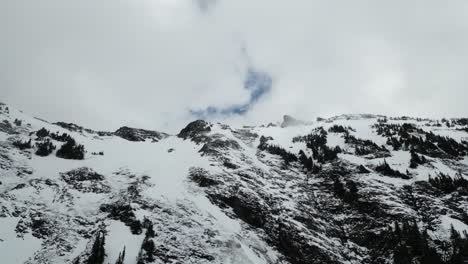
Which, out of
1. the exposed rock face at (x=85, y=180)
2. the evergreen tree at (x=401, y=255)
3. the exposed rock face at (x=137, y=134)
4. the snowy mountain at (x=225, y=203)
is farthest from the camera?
the exposed rock face at (x=137, y=134)

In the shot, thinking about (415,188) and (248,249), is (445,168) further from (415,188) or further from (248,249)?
(248,249)

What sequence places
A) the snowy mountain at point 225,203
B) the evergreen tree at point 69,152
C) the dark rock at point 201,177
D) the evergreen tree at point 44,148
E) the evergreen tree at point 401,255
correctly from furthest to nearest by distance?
1. the evergreen tree at point 69,152
2. the evergreen tree at point 44,148
3. the dark rock at point 201,177
4. the evergreen tree at point 401,255
5. the snowy mountain at point 225,203

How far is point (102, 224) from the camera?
159ft

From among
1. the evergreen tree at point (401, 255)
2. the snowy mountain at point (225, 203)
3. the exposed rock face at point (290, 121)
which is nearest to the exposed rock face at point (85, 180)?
the snowy mountain at point (225, 203)

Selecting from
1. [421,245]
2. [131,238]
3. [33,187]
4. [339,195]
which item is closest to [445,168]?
[339,195]

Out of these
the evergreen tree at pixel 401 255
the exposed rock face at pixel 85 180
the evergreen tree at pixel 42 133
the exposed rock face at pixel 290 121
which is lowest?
the evergreen tree at pixel 401 255

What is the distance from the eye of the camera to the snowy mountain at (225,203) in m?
45.5

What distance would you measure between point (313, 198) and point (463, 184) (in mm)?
26104

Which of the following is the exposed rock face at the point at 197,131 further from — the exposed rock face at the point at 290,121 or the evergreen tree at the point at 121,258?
the evergreen tree at the point at 121,258

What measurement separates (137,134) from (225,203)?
72.5 metres

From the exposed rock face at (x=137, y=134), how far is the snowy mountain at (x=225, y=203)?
2572 cm

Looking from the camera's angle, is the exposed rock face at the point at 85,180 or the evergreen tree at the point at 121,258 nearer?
the evergreen tree at the point at 121,258

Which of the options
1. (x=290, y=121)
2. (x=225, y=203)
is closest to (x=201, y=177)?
(x=225, y=203)

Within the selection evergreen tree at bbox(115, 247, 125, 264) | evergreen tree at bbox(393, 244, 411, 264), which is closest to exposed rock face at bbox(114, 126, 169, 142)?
evergreen tree at bbox(115, 247, 125, 264)
